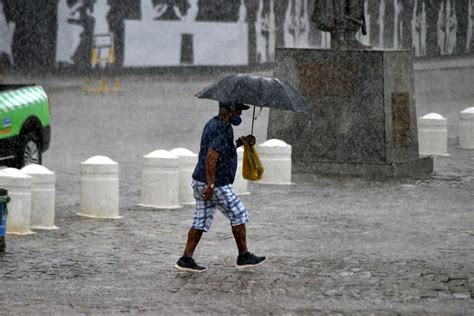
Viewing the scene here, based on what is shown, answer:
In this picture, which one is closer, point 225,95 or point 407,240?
point 225,95

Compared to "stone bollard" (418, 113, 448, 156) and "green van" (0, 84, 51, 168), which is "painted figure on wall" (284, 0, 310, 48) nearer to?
"stone bollard" (418, 113, 448, 156)

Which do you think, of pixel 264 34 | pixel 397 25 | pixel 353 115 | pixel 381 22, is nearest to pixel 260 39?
pixel 264 34

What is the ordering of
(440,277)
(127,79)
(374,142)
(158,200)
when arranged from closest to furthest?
1. (440,277)
2. (158,200)
3. (374,142)
4. (127,79)

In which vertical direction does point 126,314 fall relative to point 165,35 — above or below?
below

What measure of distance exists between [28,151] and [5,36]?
18.4m

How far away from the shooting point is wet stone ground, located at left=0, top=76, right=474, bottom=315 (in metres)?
9.34

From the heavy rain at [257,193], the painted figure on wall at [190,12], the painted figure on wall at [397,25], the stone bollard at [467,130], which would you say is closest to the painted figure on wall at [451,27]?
the painted figure on wall at [397,25]

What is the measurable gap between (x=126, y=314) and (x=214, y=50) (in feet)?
112

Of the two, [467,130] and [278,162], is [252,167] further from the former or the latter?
[467,130]

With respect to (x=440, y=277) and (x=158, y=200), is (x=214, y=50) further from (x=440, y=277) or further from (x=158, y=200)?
(x=440, y=277)

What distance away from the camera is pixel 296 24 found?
48.2 m

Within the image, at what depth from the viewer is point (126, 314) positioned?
886 centimetres

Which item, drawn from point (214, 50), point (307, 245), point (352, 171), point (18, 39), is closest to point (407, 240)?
point (307, 245)

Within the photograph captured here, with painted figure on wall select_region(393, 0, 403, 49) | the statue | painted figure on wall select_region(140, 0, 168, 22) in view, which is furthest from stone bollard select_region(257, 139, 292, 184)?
painted figure on wall select_region(393, 0, 403, 49)
